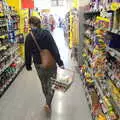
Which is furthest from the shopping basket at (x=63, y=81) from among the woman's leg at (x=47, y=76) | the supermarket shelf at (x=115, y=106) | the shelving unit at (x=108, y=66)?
the supermarket shelf at (x=115, y=106)

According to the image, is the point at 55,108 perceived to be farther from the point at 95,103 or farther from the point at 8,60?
the point at 8,60

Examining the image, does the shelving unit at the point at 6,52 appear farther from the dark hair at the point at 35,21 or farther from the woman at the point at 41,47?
the dark hair at the point at 35,21

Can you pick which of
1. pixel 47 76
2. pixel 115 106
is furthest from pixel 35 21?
pixel 115 106

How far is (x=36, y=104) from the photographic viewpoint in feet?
18.3

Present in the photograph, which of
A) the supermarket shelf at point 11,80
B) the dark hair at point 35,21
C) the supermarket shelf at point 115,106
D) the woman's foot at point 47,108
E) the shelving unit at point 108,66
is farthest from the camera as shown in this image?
the supermarket shelf at point 11,80

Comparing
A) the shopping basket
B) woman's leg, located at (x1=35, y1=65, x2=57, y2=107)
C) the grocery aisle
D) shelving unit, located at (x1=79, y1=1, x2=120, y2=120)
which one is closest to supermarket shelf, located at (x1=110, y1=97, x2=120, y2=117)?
shelving unit, located at (x1=79, y1=1, x2=120, y2=120)

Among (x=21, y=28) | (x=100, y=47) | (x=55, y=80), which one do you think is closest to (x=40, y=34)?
(x=55, y=80)

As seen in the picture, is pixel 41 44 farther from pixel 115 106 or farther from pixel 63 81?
pixel 115 106

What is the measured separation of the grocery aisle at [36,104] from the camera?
4.93 metres

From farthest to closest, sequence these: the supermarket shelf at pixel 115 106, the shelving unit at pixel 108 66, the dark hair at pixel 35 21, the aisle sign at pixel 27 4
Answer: the aisle sign at pixel 27 4 < the dark hair at pixel 35 21 < the shelving unit at pixel 108 66 < the supermarket shelf at pixel 115 106

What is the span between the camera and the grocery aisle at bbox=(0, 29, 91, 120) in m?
4.93

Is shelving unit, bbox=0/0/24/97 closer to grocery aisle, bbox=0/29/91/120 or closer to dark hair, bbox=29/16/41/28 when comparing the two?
grocery aisle, bbox=0/29/91/120

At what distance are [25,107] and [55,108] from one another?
2.03 feet

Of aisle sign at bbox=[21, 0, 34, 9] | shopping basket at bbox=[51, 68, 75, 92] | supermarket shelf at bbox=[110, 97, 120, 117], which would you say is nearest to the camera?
supermarket shelf at bbox=[110, 97, 120, 117]
